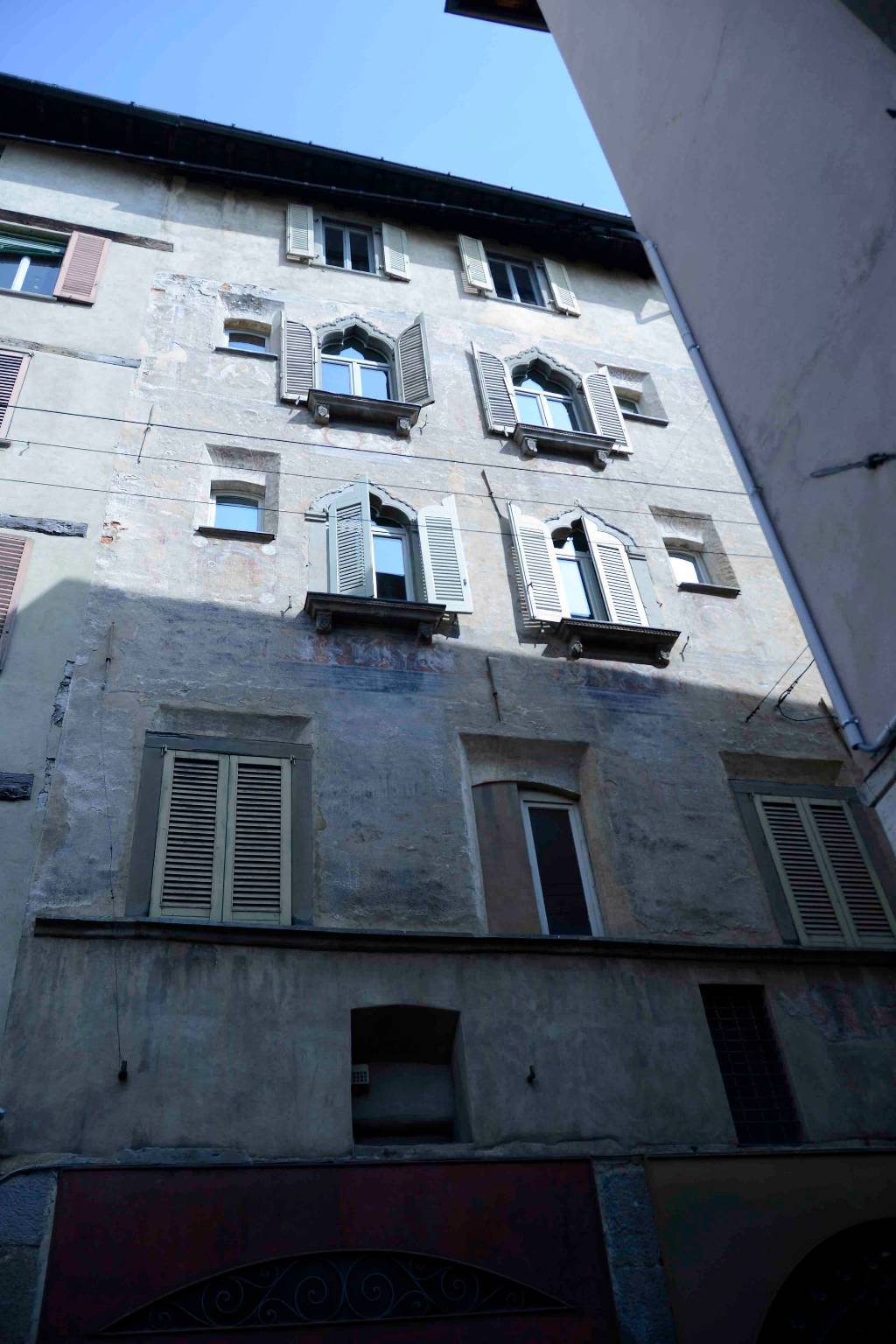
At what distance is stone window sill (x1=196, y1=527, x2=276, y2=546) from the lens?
1213 centimetres

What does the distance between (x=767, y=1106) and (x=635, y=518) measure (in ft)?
24.0

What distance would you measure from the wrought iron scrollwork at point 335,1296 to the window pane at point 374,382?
10296mm

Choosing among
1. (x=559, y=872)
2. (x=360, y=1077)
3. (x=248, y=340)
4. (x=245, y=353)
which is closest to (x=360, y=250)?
(x=248, y=340)

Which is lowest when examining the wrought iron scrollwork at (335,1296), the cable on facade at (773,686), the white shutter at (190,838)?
the wrought iron scrollwork at (335,1296)

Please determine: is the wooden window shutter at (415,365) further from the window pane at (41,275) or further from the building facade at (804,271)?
the building facade at (804,271)

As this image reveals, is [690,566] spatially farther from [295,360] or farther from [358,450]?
[295,360]

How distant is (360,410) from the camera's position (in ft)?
46.4

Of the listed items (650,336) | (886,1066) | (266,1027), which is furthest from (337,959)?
(650,336)

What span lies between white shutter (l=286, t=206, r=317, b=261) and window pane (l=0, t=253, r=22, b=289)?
367 cm

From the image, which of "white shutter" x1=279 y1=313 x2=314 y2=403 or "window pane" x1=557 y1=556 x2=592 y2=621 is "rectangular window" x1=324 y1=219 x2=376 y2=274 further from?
"window pane" x1=557 y1=556 x2=592 y2=621

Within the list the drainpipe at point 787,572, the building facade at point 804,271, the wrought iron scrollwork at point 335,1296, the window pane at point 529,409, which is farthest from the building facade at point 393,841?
the building facade at point 804,271

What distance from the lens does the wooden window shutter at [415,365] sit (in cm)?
1477

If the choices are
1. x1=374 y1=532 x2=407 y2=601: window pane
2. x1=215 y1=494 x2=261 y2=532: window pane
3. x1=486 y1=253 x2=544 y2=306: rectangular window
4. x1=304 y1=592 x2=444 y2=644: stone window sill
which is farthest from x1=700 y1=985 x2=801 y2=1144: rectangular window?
x1=486 y1=253 x2=544 y2=306: rectangular window

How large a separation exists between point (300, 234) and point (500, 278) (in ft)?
10.3
